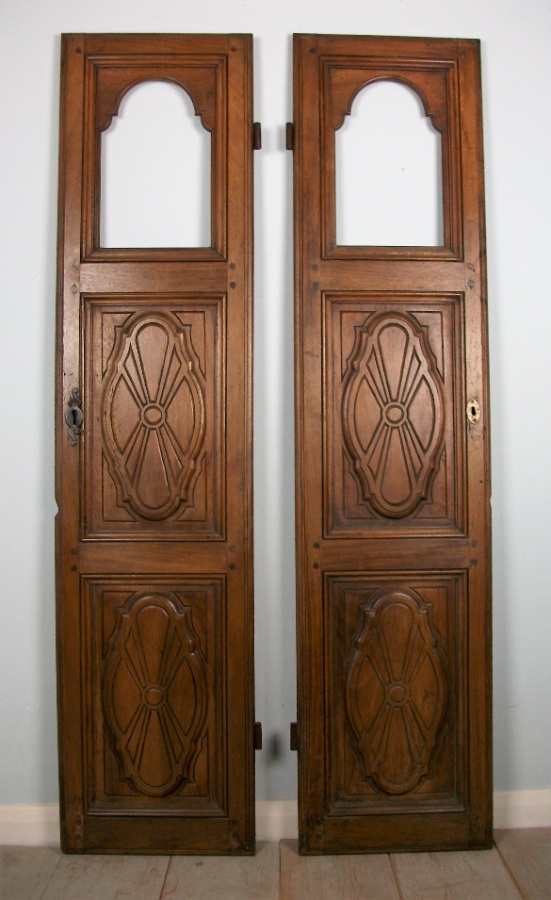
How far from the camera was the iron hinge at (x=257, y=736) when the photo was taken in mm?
2123

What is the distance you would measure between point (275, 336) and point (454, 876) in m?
1.57

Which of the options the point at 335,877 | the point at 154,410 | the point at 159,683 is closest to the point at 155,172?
the point at 154,410

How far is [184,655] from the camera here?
83.1 inches

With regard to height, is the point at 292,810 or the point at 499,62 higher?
the point at 499,62

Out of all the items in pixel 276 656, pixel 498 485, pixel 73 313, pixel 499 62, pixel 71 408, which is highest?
pixel 499 62

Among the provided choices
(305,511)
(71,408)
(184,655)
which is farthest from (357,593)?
(71,408)

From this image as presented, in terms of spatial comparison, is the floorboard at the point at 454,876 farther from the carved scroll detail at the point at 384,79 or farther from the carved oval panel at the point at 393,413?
the carved scroll detail at the point at 384,79

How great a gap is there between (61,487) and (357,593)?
2.93 feet

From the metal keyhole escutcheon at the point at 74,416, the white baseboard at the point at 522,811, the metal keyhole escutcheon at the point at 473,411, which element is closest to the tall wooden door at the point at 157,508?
the metal keyhole escutcheon at the point at 74,416

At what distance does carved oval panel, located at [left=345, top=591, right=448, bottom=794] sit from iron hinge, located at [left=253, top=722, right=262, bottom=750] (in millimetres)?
258

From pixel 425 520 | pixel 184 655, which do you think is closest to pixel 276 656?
pixel 184 655

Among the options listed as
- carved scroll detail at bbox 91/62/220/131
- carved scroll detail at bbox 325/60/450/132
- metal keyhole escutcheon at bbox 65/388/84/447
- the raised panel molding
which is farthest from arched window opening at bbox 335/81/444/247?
metal keyhole escutcheon at bbox 65/388/84/447

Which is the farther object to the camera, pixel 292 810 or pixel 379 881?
pixel 292 810

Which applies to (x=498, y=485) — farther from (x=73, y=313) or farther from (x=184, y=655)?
(x=73, y=313)
